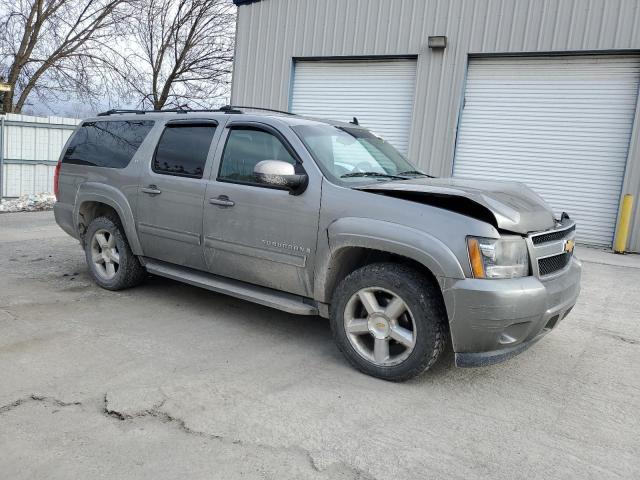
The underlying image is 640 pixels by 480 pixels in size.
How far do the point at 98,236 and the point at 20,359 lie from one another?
85.0 inches

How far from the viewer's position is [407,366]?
373 cm

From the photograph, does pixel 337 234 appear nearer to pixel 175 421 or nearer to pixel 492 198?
pixel 492 198

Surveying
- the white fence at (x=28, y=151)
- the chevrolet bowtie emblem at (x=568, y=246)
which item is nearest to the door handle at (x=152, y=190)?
the chevrolet bowtie emblem at (x=568, y=246)

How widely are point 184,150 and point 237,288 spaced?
1.45m

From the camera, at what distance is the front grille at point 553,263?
3.81 m

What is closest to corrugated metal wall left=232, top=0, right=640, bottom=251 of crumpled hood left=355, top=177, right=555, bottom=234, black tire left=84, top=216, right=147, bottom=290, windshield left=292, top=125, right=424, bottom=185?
windshield left=292, top=125, right=424, bottom=185

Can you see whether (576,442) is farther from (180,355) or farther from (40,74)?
(40,74)

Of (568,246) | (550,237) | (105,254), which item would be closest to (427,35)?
(105,254)

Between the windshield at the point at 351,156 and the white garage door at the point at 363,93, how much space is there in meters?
7.52

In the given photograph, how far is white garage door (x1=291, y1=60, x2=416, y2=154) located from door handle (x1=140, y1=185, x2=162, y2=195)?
8068 millimetres

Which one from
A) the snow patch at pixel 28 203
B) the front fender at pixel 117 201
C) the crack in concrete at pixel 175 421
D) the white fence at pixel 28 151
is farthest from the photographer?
the white fence at pixel 28 151

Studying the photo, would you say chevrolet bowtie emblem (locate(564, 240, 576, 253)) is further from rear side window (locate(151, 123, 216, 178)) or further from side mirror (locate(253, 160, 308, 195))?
rear side window (locate(151, 123, 216, 178))

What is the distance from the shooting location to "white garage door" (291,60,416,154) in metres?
12.5

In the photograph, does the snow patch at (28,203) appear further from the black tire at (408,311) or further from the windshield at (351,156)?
the black tire at (408,311)
